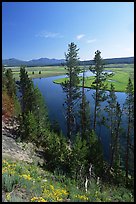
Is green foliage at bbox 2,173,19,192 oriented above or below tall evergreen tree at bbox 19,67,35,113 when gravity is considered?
below

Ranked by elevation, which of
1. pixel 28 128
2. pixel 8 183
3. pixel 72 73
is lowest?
pixel 28 128

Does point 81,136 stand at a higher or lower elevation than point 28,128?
lower

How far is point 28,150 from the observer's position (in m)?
19.2

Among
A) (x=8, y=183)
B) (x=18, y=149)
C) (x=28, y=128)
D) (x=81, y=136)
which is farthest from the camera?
(x=81, y=136)

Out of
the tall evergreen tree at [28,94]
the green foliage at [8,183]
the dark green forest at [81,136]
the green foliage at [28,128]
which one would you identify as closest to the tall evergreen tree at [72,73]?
the dark green forest at [81,136]

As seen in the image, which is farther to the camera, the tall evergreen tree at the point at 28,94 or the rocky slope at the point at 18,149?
the tall evergreen tree at the point at 28,94

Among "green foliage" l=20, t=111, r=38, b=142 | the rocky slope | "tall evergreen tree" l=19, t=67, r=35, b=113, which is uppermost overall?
"tall evergreen tree" l=19, t=67, r=35, b=113

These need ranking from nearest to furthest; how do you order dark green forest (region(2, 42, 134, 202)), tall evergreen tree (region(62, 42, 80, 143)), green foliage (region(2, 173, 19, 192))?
green foliage (region(2, 173, 19, 192)) → dark green forest (region(2, 42, 134, 202)) → tall evergreen tree (region(62, 42, 80, 143))

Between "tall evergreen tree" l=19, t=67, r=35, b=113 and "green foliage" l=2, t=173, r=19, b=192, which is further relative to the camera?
"tall evergreen tree" l=19, t=67, r=35, b=113

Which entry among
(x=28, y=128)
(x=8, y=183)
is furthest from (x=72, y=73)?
(x=8, y=183)

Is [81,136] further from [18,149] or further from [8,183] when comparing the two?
[8,183]

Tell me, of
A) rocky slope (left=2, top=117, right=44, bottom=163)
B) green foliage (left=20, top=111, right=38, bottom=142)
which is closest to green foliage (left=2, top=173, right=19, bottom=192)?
rocky slope (left=2, top=117, right=44, bottom=163)

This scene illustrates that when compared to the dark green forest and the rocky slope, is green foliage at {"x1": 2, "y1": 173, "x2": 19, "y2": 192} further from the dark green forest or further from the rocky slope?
the rocky slope

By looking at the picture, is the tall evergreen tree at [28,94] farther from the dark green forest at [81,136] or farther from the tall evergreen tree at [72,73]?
the tall evergreen tree at [72,73]
